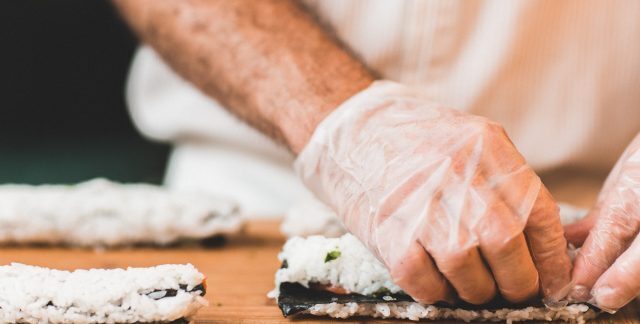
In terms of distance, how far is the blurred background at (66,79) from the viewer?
253 cm

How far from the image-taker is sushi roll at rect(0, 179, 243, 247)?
1.54 m

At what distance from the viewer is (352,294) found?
121 cm

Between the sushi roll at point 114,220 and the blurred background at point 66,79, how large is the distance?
3.02ft

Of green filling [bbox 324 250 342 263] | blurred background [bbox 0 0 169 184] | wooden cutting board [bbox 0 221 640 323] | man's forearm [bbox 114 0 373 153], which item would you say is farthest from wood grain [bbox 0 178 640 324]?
blurred background [bbox 0 0 169 184]

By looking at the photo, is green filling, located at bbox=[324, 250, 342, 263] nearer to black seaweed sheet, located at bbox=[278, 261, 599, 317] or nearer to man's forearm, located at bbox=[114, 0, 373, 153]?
black seaweed sheet, located at bbox=[278, 261, 599, 317]

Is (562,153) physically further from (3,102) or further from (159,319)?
(3,102)

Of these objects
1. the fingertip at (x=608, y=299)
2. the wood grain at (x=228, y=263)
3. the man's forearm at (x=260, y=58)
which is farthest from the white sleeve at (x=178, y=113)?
the fingertip at (x=608, y=299)

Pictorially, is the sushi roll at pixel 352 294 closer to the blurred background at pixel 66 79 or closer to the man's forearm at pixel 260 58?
the man's forearm at pixel 260 58

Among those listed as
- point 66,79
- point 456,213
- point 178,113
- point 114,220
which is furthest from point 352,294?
point 66,79

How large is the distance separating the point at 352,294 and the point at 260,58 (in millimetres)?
575

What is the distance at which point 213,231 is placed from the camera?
5.10 ft

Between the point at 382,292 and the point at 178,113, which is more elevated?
the point at 178,113

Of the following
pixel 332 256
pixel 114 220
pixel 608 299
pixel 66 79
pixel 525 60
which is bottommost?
pixel 608 299

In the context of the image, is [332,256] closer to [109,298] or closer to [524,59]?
[109,298]
